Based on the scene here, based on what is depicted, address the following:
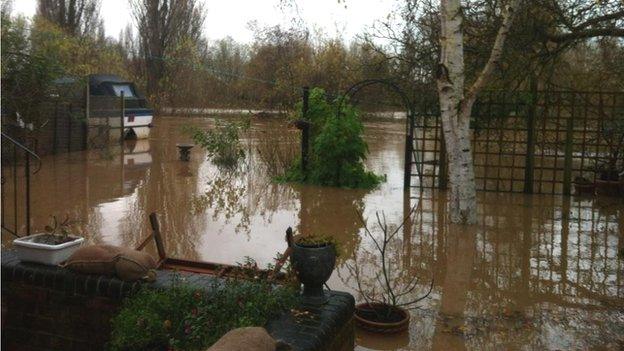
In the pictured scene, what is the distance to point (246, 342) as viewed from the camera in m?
3.06

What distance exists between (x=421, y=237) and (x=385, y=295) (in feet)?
9.20

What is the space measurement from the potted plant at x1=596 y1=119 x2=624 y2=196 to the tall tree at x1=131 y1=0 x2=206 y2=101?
26.9 metres

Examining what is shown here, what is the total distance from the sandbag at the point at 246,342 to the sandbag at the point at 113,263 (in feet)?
4.66

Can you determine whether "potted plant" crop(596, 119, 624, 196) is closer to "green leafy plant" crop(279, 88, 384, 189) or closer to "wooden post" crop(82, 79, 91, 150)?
"green leafy plant" crop(279, 88, 384, 189)

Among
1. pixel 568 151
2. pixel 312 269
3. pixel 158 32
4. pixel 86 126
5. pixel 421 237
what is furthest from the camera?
pixel 158 32

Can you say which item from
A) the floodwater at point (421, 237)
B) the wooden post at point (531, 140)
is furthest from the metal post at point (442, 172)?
the wooden post at point (531, 140)

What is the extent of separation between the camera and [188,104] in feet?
118

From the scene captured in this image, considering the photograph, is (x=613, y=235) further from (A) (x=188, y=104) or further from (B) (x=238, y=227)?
(A) (x=188, y=104)

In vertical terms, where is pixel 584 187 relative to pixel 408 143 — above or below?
below

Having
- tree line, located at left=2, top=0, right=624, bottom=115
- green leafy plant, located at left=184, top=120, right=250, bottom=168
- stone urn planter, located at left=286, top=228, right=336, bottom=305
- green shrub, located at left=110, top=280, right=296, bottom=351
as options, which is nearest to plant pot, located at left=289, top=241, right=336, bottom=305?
stone urn planter, located at left=286, top=228, right=336, bottom=305

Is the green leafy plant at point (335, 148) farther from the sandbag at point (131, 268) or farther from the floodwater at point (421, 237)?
the sandbag at point (131, 268)

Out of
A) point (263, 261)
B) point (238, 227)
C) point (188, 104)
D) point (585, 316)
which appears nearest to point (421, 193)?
point (238, 227)

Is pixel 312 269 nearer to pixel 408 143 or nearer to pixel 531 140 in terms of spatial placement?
pixel 408 143

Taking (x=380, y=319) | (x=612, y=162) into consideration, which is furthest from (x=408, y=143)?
(x=380, y=319)
